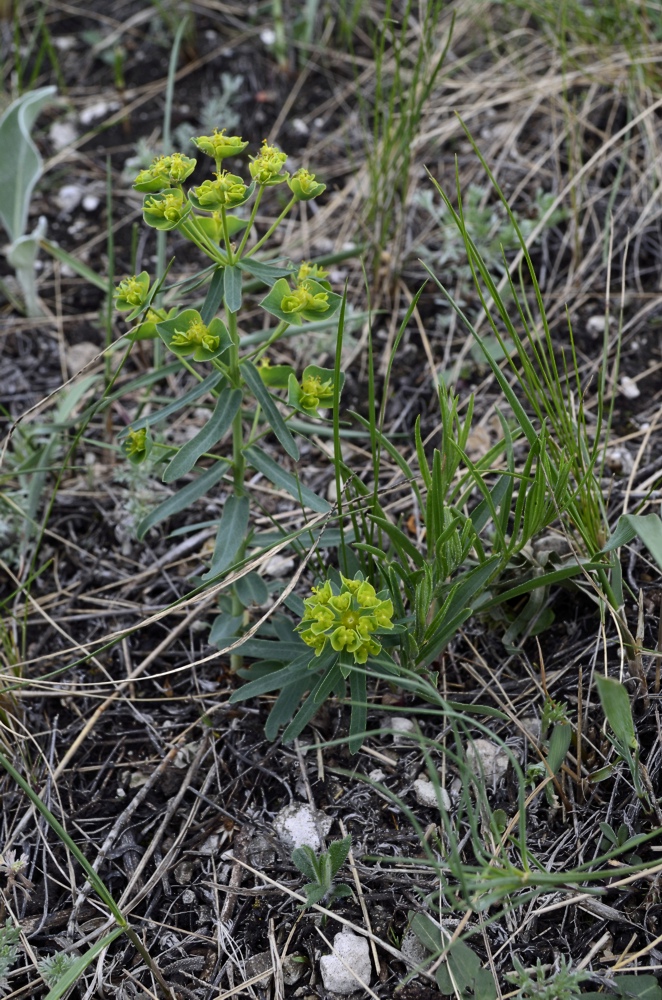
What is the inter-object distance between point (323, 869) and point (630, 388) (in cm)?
151

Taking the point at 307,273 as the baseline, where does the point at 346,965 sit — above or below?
below

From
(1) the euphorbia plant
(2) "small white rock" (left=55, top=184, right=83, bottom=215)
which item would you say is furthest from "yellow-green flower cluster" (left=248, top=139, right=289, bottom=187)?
(2) "small white rock" (left=55, top=184, right=83, bottom=215)

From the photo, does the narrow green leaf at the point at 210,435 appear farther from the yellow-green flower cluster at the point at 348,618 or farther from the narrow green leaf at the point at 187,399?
the yellow-green flower cluster at the point at 348,618

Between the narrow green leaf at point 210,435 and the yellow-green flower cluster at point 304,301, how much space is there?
7.6 inches

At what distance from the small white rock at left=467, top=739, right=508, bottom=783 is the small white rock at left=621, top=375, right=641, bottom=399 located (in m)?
1.08

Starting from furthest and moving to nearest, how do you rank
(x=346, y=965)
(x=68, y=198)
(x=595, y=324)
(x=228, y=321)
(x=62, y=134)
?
(x=62, y=134)
(x=68, y=198)
(x=595, y=324)
(x=228, y=321)
(x=346, y=965)

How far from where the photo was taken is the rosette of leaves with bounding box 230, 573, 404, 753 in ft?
4.71

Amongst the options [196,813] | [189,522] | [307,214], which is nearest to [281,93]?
[307,214]

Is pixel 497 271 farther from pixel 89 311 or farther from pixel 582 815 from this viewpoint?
pixel 582 815

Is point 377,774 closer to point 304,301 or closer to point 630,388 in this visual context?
point 304,301

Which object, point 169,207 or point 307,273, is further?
point 307,273

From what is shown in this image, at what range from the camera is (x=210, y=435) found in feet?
5.26

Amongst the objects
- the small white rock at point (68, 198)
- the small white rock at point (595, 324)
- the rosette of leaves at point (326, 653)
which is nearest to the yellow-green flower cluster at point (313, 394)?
the rosette of leaves at point (326, 653)

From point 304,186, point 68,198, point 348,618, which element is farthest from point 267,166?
point 68,198
